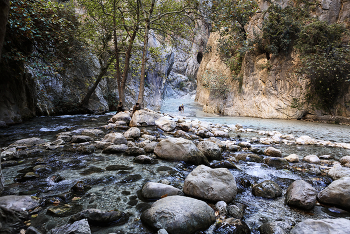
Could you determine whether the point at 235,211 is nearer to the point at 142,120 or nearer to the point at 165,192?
the point at 165,192

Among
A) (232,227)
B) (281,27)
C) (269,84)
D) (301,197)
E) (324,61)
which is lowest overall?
(232,227)

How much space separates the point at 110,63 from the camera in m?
14.2

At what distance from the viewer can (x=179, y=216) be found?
202 centimetres

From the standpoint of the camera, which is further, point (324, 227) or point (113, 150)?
point (113, 150)

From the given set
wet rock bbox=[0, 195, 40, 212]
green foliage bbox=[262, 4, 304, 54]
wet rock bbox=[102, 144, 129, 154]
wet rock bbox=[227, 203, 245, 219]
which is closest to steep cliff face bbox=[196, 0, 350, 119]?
green foliage bbox=[262, 4, 304, 54]

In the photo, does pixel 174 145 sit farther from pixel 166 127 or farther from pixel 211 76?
pixel 211 76

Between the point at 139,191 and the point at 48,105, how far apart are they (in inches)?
521

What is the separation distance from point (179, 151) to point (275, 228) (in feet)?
8.57

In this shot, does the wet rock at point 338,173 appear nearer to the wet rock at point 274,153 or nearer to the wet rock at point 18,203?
the wet rock at point 274,153

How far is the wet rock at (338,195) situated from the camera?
2523 mm

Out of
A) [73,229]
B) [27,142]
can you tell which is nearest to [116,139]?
[27,142]

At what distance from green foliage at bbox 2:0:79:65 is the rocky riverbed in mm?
3744

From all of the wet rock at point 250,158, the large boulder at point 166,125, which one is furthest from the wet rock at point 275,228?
the large boulder at point 166,125

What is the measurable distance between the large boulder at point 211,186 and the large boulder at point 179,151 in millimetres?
1242
